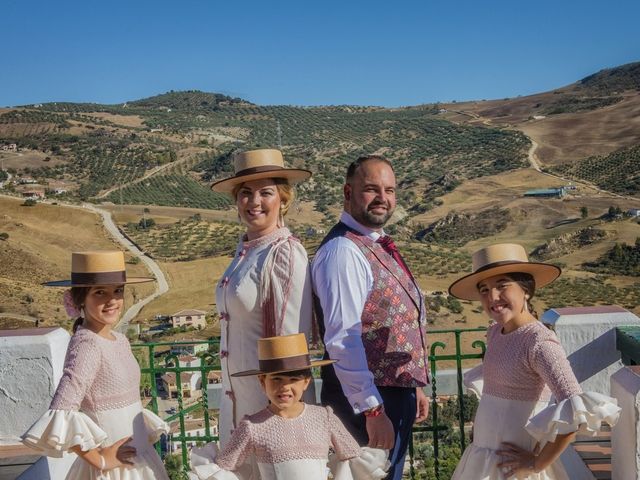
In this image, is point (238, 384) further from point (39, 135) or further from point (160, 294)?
point (39, 135)

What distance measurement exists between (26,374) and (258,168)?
1813mm

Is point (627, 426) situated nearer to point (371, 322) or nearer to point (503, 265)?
point (503, 265)

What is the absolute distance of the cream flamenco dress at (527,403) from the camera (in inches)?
95.2

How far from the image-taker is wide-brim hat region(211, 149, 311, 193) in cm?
273

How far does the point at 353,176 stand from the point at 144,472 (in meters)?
1.43

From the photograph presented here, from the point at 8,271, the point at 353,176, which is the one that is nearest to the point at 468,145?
the point at 8,271

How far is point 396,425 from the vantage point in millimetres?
2760

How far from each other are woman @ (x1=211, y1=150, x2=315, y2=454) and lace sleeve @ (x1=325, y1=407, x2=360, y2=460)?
0.17m

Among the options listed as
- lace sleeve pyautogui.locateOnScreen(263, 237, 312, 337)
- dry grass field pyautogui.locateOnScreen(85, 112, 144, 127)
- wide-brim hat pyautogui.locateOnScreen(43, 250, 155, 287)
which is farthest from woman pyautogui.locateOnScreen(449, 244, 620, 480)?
dry grass field pyautogui.locateOnScreen(85, 112, 144, 127)

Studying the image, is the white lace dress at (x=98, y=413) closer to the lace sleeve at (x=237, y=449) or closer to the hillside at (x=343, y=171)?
the lace sleeve at (x=237, y=449)

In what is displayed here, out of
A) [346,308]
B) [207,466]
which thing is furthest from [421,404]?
[207,466]

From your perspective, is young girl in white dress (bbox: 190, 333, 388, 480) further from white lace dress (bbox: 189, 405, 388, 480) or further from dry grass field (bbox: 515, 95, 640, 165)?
dry grass field (bbox: 515, 95, 640, 165)

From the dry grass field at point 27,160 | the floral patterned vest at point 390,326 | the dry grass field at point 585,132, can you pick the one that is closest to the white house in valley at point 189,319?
the floral patterned vest at point 390,326

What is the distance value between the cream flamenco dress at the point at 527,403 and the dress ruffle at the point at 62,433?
142cm
